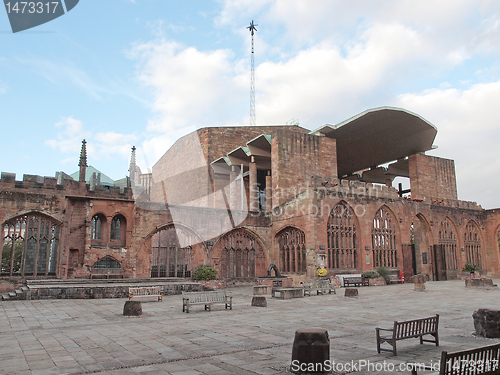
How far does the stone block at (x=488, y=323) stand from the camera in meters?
7.21

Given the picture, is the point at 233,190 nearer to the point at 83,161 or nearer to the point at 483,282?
the point at 83,161

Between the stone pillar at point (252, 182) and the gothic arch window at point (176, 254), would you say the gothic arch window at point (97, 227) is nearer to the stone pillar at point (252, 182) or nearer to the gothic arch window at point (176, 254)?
the gothic arch window at point (176, 254)

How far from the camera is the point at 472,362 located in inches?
168

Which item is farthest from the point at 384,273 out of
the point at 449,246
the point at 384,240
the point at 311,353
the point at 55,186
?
the point at 311,353

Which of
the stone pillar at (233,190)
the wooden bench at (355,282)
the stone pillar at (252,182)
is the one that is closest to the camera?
the wooden bench at (355,282)

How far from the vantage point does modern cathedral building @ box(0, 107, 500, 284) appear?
67.2 feet

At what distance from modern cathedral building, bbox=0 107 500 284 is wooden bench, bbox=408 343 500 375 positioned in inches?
694

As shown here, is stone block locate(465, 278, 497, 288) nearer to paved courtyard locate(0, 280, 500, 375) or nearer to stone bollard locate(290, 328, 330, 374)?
paved courtyard locate(0, 280, 500, 375)

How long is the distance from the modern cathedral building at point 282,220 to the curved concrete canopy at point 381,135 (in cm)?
14

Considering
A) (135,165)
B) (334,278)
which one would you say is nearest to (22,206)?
(334,278)

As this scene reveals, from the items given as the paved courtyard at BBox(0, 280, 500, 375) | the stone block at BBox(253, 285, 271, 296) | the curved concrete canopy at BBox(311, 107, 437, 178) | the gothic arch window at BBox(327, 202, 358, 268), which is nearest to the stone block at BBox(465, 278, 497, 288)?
the gothic arch window at BBox(327, 202, 358, 268)

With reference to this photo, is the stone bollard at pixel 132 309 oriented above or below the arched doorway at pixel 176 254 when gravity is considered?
below

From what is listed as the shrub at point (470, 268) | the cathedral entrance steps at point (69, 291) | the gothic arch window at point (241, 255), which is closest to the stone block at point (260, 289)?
the cathedral entrance steps at point (69, 291)

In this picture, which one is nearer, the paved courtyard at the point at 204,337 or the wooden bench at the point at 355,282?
the paved courtyard at the point at 204,337
